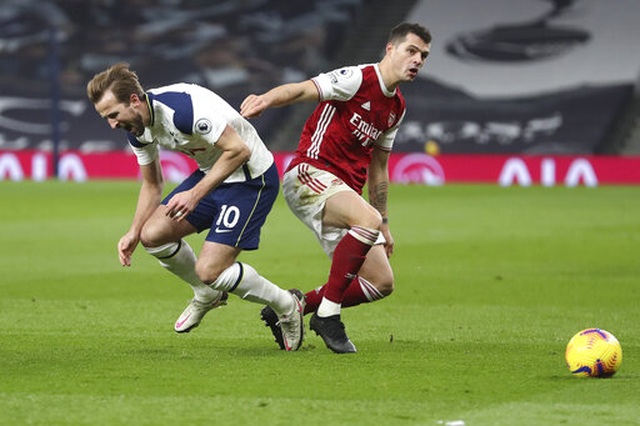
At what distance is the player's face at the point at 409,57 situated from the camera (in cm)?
798

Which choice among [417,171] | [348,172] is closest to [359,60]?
[417,171]

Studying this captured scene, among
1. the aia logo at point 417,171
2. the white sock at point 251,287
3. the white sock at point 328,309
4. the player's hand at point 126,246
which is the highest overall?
the aia logo at point 417,171

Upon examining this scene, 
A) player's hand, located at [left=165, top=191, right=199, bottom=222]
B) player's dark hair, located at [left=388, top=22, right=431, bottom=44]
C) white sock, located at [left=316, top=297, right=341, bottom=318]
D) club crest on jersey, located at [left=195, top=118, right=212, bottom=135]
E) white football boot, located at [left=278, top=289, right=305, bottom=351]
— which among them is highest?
player's dark hair, located at [left=388, top=22, right=431, bottom=44]

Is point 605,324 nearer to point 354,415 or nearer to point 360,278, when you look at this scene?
point 360,278

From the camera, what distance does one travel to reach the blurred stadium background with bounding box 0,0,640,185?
40406 millimetres

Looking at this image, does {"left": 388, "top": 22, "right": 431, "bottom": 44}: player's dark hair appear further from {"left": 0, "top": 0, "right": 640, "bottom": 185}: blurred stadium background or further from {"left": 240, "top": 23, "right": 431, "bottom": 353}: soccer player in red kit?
{"left": 0, "top": 0, "right": 640, "bottom": 185}: blurred stadium background

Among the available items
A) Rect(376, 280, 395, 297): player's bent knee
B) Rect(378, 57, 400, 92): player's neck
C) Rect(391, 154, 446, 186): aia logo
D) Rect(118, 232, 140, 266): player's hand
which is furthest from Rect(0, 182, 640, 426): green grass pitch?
Rect(391, 154, 446, 186): aia logo

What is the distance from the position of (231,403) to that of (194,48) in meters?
37.5

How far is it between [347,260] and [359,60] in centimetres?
3344

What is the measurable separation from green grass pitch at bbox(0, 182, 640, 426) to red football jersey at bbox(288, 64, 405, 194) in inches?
45.7

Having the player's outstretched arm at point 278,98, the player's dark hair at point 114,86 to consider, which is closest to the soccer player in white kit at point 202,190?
the player's dark hair at point 114,86

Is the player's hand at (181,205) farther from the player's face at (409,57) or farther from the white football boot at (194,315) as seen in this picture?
the player's face at (409,57)

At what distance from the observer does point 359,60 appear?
40.8 m

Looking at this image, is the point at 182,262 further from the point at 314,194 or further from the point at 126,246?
Result: the point at 314,194
